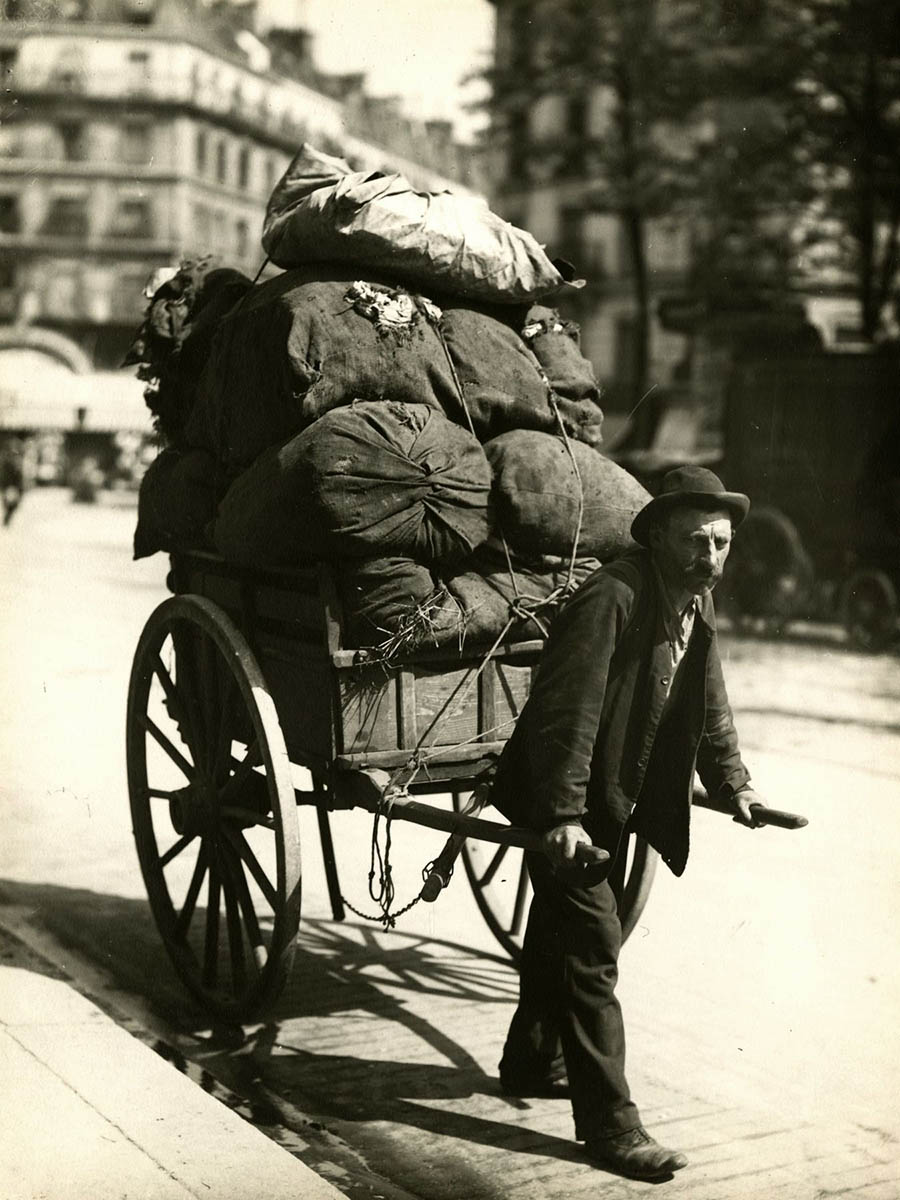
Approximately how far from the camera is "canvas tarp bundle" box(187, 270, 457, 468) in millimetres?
4379

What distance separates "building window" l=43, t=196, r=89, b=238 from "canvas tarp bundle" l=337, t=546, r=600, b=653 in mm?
34076

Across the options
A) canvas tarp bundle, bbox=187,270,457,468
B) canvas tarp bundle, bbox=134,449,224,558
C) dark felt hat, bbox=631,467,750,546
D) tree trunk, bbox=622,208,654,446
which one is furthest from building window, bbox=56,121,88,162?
dark felt hat, bbox=631,467,750,546

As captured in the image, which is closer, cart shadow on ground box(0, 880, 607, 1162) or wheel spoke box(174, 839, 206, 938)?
cart shadow on ground box(0, 880, 607, 1162)

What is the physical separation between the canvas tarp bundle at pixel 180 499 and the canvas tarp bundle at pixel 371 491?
710mm

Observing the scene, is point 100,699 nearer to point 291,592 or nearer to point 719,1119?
point 291,592

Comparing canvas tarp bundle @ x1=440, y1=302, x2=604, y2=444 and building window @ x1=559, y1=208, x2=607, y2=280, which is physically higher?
building window @ x1=559, y1=208, x2=607, y2=280

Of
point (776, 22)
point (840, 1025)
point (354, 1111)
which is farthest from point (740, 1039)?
point (776, 22)

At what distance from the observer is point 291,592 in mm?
4551

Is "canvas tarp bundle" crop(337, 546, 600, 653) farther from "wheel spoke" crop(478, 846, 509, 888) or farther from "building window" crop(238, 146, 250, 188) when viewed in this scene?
"building window" crop(238, 146, 250, 188)

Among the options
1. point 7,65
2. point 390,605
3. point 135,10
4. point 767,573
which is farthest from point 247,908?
point 767,573

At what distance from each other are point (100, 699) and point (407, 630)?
705 centimetres

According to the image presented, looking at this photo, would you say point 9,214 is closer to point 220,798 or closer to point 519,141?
point 519,141

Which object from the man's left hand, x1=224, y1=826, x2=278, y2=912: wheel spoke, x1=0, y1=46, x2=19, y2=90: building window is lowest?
x1=224, y1=826, x2=278, y2=912: wheel spoke

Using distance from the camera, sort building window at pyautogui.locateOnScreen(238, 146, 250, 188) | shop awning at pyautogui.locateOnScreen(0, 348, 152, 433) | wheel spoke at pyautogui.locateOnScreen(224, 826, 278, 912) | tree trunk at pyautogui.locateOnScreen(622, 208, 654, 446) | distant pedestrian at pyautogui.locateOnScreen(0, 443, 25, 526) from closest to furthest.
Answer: wheel spoke at pyautogui.locateOnScreen(224, 826, 278, 912), distant pedestrian at pyautogui.locateOnScreen(0, 443, 25, 526), tree trunk at pyautogui.locateOnScreen(622, 208, 654, 446), building window at pyautogui.locateOnScreen(238, 146, 250, 188), shop awning at pyautogui.locateOnScreen(0, 348, 152, 433)
